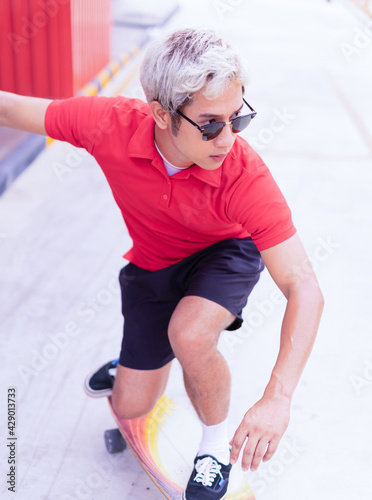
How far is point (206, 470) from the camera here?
2279 mm

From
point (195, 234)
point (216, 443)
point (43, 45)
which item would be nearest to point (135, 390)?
point (216, 443)

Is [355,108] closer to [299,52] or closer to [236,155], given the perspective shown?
[299,52]

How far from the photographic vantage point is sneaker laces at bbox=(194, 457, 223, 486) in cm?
227

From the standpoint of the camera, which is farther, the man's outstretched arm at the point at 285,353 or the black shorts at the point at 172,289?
the black shorts at the point at 172,289

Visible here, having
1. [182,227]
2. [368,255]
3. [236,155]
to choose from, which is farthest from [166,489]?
[368,255]

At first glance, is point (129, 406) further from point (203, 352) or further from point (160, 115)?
point (160, 115)

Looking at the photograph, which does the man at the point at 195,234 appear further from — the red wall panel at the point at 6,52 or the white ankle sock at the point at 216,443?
the red wall panel at the point at 6,52

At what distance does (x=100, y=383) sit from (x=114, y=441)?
0.23 metres

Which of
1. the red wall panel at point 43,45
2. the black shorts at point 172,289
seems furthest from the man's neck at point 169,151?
the red wall panel at point 43,45

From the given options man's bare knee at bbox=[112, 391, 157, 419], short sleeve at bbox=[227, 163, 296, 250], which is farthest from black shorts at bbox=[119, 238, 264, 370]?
short sleeve at bbox=[227, 163, 296, 250]

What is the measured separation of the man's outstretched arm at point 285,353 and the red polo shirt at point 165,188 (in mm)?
71

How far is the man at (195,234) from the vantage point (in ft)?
6.24

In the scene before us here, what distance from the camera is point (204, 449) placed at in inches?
91.0

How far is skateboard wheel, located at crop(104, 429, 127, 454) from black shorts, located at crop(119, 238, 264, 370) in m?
0.29
